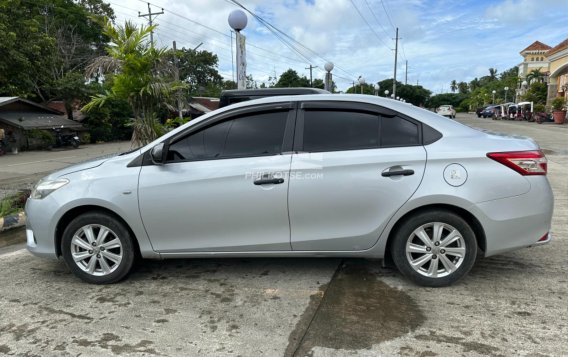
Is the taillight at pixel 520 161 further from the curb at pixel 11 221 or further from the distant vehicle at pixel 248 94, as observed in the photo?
the curb at pixel 11 221

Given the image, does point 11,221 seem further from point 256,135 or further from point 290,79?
point 290,79

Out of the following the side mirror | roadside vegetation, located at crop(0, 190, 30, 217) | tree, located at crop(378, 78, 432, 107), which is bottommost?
roadside vegetation, located at crop(0, 190, 30, 217)

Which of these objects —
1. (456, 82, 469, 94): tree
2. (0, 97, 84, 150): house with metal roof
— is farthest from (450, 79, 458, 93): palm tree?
(0, 97, 84, 150): house with metal roof

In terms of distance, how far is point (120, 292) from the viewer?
395 centimetres

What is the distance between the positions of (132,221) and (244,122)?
1.33 meters

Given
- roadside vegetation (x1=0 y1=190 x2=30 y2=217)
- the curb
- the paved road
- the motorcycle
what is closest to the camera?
the paved road

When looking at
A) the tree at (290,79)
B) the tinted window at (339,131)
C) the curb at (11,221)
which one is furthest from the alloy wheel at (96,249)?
the tree at (290,79)

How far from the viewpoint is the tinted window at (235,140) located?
12.8 feet

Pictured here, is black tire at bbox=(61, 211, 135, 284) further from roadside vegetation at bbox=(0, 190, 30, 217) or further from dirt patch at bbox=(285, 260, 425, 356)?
roadside vegetation at bbox=(0, 190, 30, 217)

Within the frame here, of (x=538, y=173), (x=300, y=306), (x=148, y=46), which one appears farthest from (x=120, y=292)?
(x=148, y=46)

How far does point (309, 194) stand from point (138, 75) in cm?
476

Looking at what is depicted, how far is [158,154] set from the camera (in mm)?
3879

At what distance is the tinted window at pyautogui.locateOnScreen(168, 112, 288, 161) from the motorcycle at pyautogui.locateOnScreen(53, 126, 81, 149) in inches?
Result: 836

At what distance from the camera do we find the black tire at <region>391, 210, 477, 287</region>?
3678 mm
